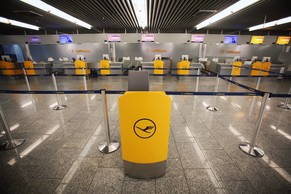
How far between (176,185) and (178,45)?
1217cm

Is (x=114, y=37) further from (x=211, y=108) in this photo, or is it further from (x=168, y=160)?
(x=168, y=160)

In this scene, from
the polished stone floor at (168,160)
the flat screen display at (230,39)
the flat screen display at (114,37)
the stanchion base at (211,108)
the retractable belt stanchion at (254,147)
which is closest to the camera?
the polished stone floor at (168,160)

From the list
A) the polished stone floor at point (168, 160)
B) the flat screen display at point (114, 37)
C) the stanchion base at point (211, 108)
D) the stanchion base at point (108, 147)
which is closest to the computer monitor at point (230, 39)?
the flat screen display at point (114, 37)

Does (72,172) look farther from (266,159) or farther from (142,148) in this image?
(266,159)

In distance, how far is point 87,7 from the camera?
552 centimetres

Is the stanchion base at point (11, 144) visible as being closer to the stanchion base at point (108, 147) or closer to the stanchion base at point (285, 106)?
the stanchion base at point (108, 147)

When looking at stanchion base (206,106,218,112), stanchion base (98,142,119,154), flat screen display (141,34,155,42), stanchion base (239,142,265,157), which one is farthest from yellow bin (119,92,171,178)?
flat screen display (141,34,155,42)

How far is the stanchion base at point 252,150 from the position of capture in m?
2.32

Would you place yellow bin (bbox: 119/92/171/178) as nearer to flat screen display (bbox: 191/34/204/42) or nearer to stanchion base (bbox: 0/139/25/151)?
stanchion base (bbox: 0/139/25/151)

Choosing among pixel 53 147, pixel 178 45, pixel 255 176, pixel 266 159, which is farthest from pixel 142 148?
pixel 178 45

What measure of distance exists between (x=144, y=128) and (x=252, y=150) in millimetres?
2115

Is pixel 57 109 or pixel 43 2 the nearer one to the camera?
pixel 57 109

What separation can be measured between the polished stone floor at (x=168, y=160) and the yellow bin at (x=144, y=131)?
0.73 feet

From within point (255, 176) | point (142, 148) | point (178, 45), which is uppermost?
point (178, 45)
